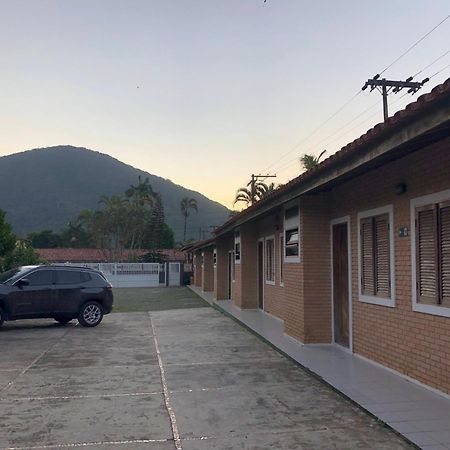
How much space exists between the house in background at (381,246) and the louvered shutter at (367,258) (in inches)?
0.6

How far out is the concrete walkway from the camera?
5.16 meters

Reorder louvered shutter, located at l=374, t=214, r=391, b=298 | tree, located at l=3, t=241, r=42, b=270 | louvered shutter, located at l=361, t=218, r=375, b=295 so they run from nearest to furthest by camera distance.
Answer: louvered shutter, located at l=374, t=214, r=391, b=298
louvered shutter, located at l=361, t=218, r=375, b=295
tree, located at l=3, t=241, r=42, b=270

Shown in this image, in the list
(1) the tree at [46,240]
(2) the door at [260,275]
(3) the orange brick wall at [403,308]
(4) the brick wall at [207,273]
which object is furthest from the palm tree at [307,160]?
(1) the tree at [46,240]

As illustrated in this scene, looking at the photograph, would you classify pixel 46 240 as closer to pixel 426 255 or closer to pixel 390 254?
pixel 390 254

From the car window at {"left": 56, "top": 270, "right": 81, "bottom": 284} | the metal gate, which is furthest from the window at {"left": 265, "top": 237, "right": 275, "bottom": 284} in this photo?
the metal gate

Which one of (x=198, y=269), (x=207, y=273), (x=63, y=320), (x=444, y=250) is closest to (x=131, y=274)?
(x=198, y=269)

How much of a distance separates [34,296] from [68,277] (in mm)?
1050

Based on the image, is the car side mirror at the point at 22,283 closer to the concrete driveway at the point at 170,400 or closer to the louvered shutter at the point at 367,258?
the concrete driveway at the point at 170,400

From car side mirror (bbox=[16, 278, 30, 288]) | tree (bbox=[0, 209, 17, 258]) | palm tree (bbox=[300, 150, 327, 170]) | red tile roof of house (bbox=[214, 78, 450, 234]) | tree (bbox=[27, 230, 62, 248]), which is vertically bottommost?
car side mirror (bbox=[16, 278, 30, 288])

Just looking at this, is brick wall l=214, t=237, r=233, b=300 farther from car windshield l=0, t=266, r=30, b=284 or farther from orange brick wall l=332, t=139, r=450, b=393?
orange brick wall l=332, t=139, r=450, b=393

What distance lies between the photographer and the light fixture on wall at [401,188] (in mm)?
7152

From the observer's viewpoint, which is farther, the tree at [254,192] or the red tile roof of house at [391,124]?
the tree at [254,192]

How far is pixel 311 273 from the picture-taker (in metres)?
10.2

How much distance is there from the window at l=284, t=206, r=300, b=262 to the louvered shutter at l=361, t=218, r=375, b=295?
1.91 meters
